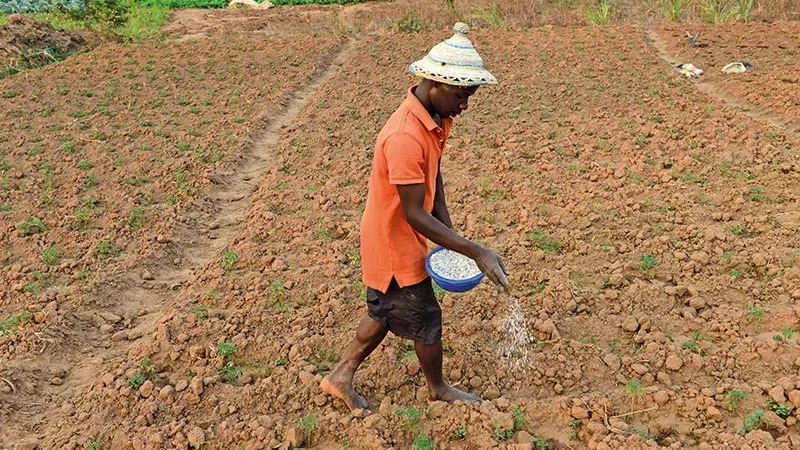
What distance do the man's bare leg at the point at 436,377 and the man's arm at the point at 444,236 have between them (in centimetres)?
58

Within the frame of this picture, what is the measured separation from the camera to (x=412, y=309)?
3.04 m

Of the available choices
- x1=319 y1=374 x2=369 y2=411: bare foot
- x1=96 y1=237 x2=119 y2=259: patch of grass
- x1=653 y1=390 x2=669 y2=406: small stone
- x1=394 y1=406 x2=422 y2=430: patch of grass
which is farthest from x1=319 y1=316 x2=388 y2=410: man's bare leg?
x1=96 y1=237 x2=119 y2=259: patch of grass

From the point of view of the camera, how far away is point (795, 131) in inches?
278

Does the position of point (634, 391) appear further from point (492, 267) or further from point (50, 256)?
point (50, 256)

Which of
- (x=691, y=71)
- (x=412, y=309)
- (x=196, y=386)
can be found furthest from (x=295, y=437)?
(x=691, y=71)

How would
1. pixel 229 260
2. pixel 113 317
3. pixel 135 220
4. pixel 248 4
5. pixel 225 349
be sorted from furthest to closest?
1. pixel 248 4
2. pixel 135 220
3. pixel 229 260
4. pixel 113 317
5. pixel 225 349

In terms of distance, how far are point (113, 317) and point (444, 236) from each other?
2.87 meters

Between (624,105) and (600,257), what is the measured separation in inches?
154

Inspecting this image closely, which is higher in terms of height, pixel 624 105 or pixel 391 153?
pixel 391 153

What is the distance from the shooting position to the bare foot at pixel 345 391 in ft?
11.2

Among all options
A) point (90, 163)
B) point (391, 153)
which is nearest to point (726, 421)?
point (391, 153)

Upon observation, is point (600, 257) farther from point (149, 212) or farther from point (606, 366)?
point (149, 212)

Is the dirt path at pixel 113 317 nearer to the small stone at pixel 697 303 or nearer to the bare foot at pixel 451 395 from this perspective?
the bare foot at pixel 451 395

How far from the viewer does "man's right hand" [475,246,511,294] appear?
8.87 feet
